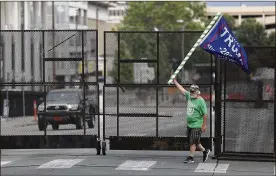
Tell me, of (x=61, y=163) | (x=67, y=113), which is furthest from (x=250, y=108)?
(x=67, y=113)

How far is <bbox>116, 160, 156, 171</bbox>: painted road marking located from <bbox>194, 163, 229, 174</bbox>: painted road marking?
1.00m

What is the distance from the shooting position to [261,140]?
15.0 metres

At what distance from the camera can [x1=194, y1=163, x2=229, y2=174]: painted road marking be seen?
13.4m

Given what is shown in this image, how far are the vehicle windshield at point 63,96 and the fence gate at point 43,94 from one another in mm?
1312

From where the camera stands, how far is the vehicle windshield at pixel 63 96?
19244 mm

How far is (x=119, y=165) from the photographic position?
14.0 m

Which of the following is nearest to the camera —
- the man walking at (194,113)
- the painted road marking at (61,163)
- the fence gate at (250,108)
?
the painted road marking at (61,163)

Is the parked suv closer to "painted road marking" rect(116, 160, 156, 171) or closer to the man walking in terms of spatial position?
"painted road marking" rect(116, 160, 156, 171)

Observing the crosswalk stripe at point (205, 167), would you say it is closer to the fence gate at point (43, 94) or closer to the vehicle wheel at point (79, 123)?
the fence gate at point (43, 94)

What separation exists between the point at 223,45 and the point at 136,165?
119 inches

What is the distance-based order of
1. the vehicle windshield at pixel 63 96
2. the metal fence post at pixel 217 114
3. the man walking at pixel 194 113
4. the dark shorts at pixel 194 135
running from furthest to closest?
the vehicle windshield at pixel 63 96 < the metal fence post at pixel 217 114 < the dark shorts at pixel 194 135 < the man walking at pixel 194 113

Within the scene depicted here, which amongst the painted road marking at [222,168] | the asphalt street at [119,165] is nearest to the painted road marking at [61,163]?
the asphalt street at [119,165]

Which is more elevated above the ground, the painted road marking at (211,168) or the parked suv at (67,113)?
the parked suv at (67,113)

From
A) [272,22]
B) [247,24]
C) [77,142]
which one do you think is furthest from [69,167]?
[272,22]
